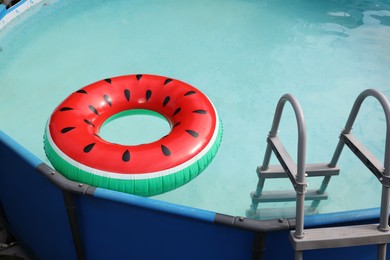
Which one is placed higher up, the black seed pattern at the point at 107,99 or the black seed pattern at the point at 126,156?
the black seed pattern at the point at 107,99

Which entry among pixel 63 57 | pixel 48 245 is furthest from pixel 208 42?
pixel 48 245

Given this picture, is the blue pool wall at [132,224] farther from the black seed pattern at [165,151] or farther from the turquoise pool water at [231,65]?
the turquoise pool water at [231,65]

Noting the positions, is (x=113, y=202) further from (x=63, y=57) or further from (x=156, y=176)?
(x=63, y=57)

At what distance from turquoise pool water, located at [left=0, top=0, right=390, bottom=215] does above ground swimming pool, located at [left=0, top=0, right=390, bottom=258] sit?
0.04 ft

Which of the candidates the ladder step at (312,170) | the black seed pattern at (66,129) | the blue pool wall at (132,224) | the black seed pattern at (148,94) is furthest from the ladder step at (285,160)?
the black seed pattern at (66,129)

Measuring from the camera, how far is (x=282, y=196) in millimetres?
2631

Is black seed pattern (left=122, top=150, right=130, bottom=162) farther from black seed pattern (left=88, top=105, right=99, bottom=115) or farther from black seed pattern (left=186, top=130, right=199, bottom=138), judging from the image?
black seed pattern (left=88, top=105, right=99, bottom=115)

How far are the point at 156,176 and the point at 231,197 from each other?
87cm

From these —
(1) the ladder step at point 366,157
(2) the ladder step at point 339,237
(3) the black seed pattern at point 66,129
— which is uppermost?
(3) the black seed pattern at point 66,129

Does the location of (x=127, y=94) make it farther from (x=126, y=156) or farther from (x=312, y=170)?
(x=312, y=170)

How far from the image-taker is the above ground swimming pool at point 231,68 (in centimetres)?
315

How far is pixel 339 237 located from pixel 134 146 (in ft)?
4.29

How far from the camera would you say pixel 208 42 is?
501 cm

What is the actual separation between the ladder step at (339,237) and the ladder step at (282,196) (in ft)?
3.27
